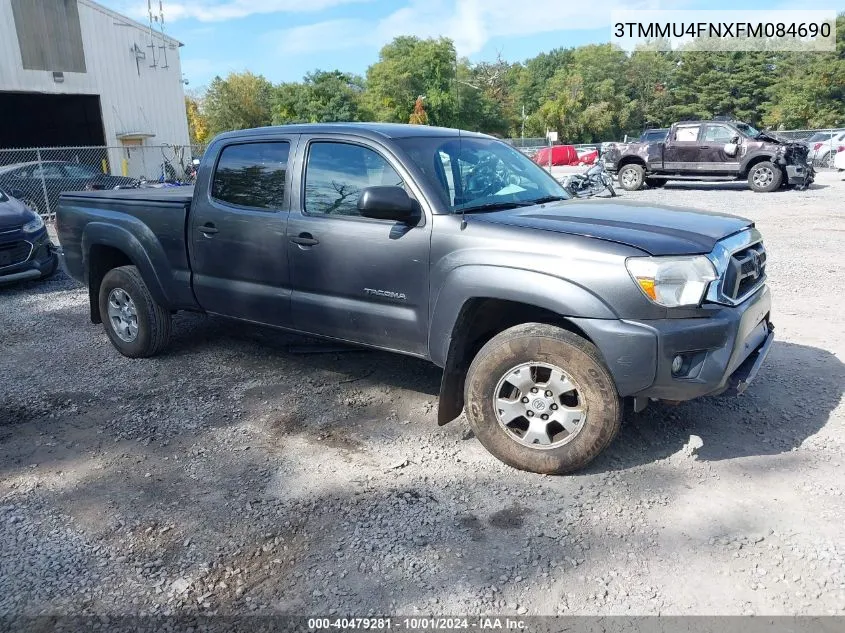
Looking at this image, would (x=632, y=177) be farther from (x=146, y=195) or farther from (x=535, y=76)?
(x=535, y=76)

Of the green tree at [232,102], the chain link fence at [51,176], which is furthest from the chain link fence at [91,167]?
the green tree at [232,102]

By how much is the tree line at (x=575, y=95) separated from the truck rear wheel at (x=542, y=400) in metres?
51.6

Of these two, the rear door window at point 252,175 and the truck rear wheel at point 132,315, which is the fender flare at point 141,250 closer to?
the truck rear wheel at point 132,315

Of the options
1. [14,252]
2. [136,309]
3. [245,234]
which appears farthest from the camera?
[14,252]

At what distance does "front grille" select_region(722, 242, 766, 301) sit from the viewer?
3.34 meters

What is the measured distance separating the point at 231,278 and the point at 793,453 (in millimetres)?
3742

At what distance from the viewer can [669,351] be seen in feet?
10.2

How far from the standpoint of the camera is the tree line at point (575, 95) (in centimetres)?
5578

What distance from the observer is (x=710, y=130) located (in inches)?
710

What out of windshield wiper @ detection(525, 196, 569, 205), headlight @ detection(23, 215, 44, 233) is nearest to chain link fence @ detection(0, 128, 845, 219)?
headlight @ detection(23, 215, 44, 233)

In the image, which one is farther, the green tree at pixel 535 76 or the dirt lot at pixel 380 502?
the green tree at pixel 535 76

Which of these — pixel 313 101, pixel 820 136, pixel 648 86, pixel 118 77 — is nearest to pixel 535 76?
pixel 648 86

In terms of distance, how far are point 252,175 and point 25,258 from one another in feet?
18.7

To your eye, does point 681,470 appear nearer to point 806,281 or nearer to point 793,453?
point 793,453
